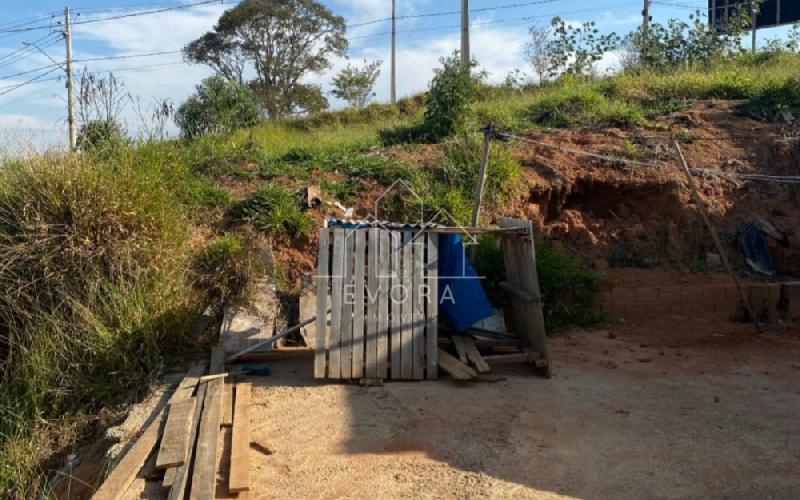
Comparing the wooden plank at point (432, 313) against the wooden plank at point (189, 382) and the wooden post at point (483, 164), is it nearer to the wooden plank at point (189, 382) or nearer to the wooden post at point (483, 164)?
the wooden post at point (483, 164)

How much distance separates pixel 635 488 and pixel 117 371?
14.0 ft

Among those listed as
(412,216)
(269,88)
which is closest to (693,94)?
(412,216)

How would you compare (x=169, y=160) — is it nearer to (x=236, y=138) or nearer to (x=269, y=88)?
(x=236, y=138)

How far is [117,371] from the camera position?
5918 millimetres

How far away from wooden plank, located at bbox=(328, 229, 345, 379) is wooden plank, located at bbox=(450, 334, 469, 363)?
1.12 metres

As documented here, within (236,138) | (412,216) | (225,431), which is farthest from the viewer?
(236,138)

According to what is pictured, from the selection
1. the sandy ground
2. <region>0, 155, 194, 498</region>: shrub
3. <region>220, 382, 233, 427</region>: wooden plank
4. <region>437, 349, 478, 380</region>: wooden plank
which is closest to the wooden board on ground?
the sandy ground

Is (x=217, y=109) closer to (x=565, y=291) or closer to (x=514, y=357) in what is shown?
(x=565, y=291)

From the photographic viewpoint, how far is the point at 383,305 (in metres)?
5.91

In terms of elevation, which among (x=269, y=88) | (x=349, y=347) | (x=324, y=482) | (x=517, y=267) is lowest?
(x=324, y=482)

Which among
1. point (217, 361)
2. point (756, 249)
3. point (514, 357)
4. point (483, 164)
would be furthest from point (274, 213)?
point (756, 249)

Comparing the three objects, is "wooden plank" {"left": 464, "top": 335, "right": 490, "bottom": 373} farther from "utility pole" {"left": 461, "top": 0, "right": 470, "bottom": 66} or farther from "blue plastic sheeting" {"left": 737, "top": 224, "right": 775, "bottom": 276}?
"utility pole" {"left": 461, "top": 0, "right": 470, "bottom": 66}

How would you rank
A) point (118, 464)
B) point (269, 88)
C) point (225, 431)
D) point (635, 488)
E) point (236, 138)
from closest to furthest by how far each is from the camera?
point (635, 488) → point (118, 464) → point (225, 431) → point (236, 138) → point (269, 88)

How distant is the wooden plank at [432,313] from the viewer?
5902 mm
